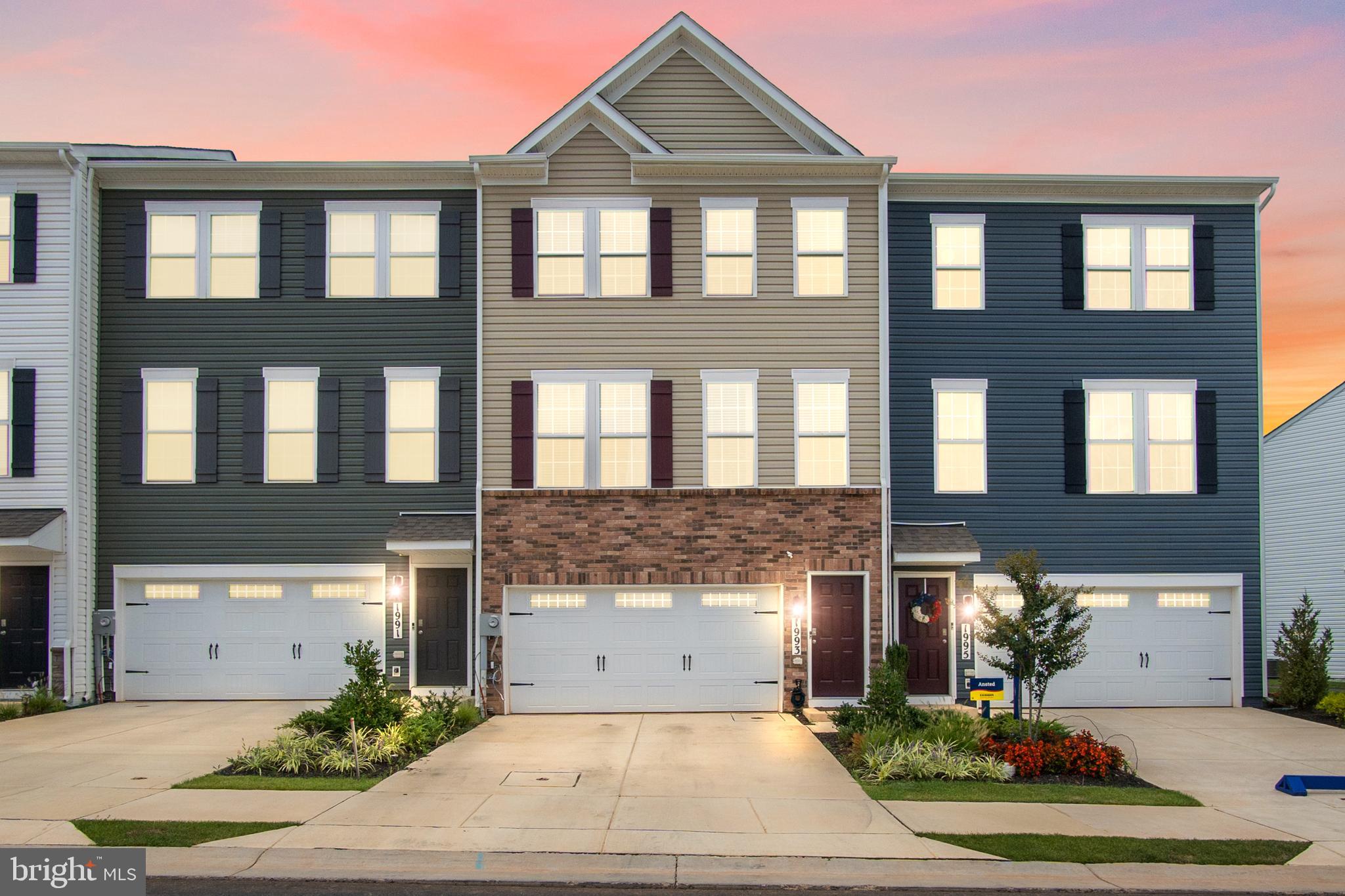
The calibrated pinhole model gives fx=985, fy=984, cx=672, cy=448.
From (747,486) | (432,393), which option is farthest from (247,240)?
(747,486)

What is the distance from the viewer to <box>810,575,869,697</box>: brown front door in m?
17.8

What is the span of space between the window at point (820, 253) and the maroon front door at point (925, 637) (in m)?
5.69

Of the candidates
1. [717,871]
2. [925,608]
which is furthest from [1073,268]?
[717,871]

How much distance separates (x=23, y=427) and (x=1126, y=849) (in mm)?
18842

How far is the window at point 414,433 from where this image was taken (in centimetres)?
1848

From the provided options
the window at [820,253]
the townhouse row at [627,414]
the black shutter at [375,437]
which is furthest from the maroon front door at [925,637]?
the black shutter at [375,437]

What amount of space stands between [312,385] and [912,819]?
13.4m

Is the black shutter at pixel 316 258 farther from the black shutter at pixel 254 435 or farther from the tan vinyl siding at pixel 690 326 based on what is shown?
the tan vinyl siding at pixel 690 326

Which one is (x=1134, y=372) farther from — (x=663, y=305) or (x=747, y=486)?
(x=663, y=305)

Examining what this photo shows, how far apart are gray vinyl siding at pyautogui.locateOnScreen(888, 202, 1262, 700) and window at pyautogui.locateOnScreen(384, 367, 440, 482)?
8.72 m

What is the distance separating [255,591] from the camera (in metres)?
18.6

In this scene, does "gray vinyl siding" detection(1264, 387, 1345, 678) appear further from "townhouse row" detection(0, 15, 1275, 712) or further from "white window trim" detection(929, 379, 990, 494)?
"white window trim" detection(929, 379, 990, 494)

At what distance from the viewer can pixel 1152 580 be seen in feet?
61.6

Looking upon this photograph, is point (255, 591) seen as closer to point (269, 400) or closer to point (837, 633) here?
point (269, 400)
